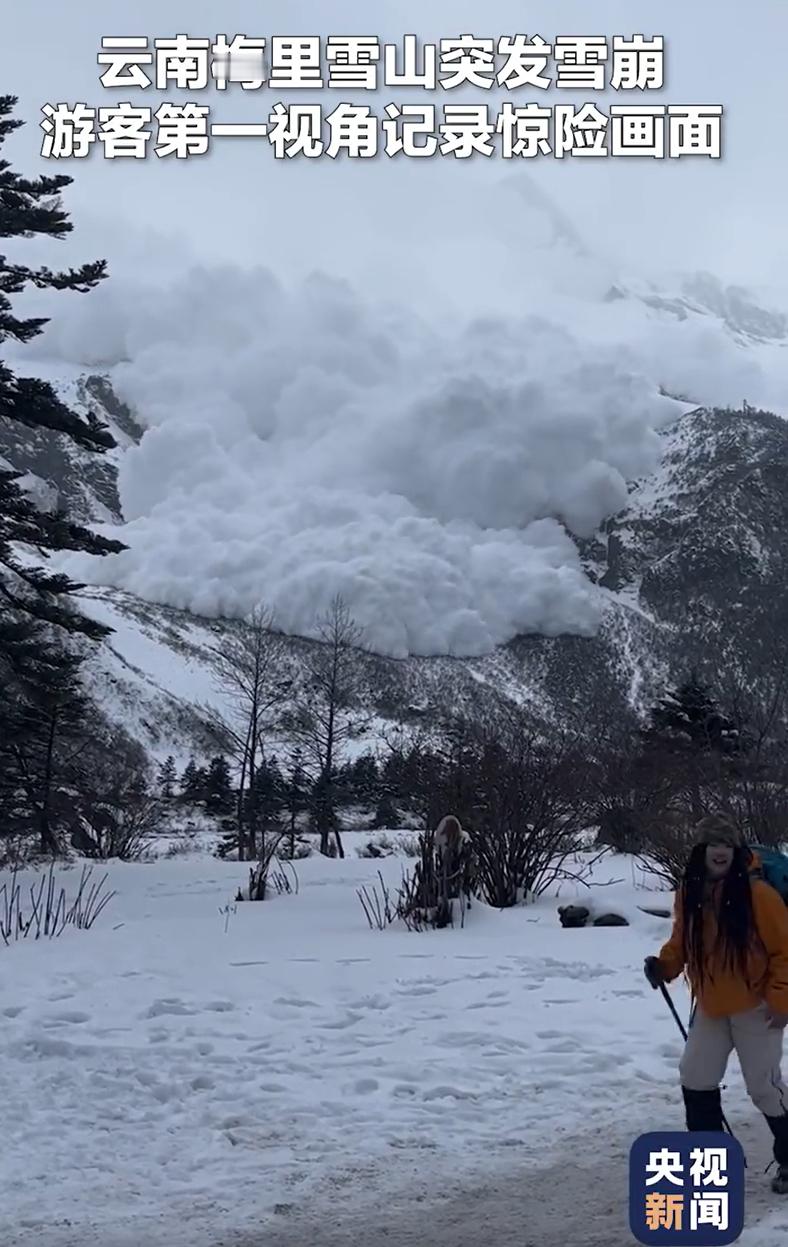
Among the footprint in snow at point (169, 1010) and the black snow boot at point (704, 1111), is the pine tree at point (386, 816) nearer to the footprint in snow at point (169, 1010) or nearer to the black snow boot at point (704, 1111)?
the footprint in snow at point (169, 1010)

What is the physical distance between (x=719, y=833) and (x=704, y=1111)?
3.58ft

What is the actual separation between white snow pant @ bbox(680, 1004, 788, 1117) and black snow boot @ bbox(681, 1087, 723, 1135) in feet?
0.09

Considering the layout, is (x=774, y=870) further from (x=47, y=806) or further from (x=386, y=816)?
(x=386, y=816)

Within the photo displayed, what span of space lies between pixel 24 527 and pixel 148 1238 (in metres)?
12.6

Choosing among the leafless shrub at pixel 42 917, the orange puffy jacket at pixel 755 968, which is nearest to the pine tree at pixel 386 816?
the leafless shrub at pixel 42 917

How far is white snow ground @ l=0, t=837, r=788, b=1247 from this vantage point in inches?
173

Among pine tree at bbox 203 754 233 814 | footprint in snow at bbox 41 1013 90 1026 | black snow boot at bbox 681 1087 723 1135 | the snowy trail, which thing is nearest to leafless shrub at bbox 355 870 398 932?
footprint in snow at bbox 41 1013 90 1026

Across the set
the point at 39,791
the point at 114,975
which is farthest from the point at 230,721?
the point at 114,975

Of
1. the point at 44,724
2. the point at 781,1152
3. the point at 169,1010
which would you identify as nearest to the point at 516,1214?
the point at 781,1152

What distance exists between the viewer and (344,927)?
10.8 metres

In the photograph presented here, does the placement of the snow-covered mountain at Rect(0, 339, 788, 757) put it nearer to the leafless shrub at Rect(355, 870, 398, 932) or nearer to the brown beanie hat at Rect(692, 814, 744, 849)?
the leafless shrub at Rect(355, 870, 398, 932)

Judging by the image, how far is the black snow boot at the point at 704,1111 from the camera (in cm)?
434

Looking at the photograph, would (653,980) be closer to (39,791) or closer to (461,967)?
(461,967)

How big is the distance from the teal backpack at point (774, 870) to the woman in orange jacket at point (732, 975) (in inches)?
1.0
